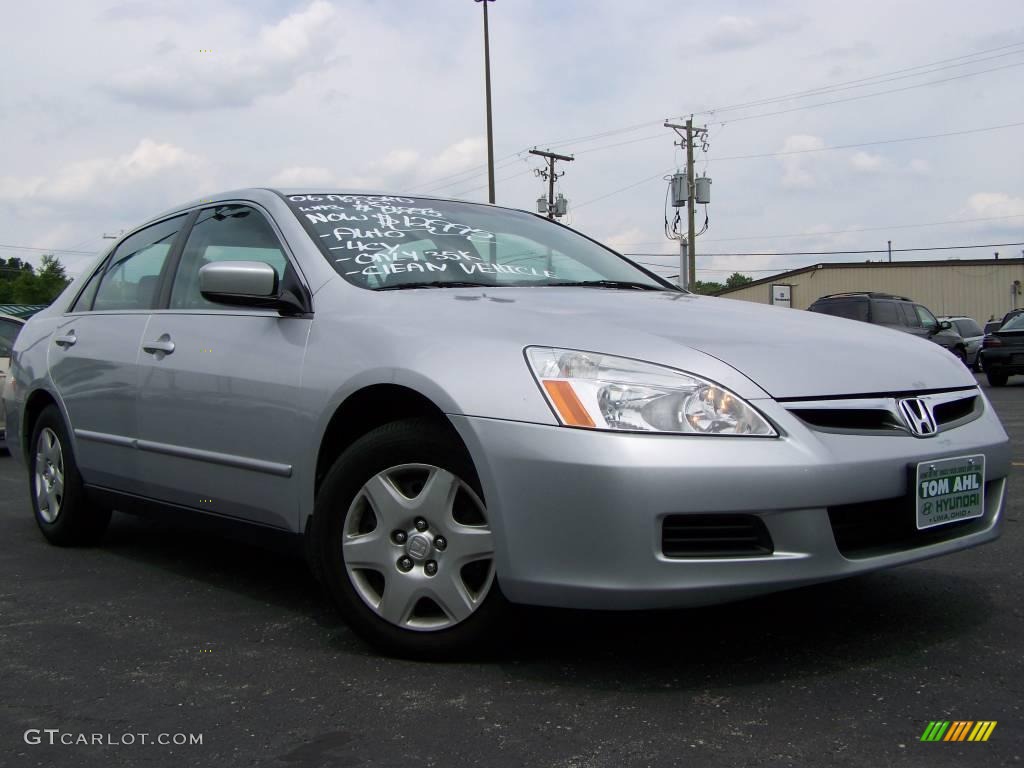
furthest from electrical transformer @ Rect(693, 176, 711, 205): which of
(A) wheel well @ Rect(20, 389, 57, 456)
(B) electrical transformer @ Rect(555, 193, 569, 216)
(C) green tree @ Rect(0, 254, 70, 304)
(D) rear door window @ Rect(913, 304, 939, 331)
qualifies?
(C) green tree @ Rect(0, 254, 70, 304)

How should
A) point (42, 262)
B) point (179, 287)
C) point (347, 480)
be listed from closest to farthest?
point (347, 480), point (179, 287), point (42, 262)

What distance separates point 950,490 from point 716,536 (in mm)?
765

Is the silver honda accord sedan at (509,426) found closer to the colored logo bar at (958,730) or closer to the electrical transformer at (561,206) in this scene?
the colored logo bar at (958,730)

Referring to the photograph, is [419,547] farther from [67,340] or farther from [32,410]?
[32,410]

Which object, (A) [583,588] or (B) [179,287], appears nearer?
(A) [583,588]

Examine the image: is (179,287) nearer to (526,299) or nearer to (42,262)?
(526,299)

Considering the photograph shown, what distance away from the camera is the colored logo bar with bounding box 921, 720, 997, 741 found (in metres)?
2.41

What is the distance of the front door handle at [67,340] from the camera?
4.80m

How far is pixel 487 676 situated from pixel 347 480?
0.68 metres

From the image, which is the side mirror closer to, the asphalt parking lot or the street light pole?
the asphalt parking lot

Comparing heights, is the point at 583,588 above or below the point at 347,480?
below

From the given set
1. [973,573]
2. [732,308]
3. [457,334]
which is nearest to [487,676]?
[457,334]

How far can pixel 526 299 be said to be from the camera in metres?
3.37

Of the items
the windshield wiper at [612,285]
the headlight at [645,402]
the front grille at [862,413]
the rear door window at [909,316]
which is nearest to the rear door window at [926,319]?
the rear door window at [909,316]
